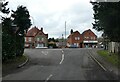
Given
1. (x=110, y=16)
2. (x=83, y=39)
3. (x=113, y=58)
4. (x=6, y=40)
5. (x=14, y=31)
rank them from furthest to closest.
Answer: (x=83, y=39) < (x=14, y=31) < (x=113, y=58) < (x=6, y=40) < (x=110, y=16)

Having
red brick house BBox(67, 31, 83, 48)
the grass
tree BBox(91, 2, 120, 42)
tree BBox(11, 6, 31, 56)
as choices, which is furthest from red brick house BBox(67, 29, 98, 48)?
tree BBox(91, 2, 120, 42)

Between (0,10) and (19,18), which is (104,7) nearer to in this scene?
(0,10)

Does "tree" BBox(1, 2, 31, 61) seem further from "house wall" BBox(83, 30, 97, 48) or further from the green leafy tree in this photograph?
"house wall" BBox(83, 30, 97, 48)

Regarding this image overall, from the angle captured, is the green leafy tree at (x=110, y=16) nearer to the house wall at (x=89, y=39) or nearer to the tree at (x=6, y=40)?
Result: the tree at (x=6, y=40)

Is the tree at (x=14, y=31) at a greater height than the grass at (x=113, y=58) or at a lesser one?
greater

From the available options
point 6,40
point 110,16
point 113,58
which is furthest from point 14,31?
point 110,16

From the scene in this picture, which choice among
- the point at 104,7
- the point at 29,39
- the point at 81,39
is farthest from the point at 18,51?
the point at 81,39

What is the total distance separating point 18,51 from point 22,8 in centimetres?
1033

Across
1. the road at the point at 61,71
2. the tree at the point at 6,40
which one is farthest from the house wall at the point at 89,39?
the tree at the point at 6,40

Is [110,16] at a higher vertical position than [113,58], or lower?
higher

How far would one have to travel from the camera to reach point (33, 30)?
4973 inches

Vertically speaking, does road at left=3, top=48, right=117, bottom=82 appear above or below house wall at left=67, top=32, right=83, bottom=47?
below

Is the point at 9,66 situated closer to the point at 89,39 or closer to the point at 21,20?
the point at 21,20

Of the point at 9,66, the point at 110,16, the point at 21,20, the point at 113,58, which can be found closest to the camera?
the point at 110,16
